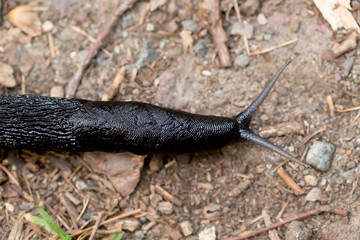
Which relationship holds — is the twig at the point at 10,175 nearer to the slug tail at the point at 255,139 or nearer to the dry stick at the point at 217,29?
the slug tail at the point at 255,139

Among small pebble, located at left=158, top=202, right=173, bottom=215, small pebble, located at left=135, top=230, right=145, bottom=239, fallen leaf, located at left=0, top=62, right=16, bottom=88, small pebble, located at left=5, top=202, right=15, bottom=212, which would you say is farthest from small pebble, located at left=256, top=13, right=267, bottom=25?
small pebble, located at left=5, top=202, right=15, bottom=212

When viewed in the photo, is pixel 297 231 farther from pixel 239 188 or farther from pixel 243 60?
pixel 243 60

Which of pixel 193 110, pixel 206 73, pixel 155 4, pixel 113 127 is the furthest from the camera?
pixel 155 4

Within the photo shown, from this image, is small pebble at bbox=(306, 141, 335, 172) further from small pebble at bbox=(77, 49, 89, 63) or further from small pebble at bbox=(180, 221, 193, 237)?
small pebble at bbox=(77, 49, 89, 63)

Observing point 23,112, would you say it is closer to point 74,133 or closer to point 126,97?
point 74,133

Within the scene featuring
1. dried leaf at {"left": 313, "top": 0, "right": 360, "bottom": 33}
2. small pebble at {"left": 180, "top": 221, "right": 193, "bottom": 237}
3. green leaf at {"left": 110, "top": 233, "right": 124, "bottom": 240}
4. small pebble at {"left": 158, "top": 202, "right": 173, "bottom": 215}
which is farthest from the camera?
dried leaf at {"left": 313, "top": 0, "right": 360, "bottom": 33}

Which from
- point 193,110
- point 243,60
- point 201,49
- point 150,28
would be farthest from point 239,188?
point 150,28
